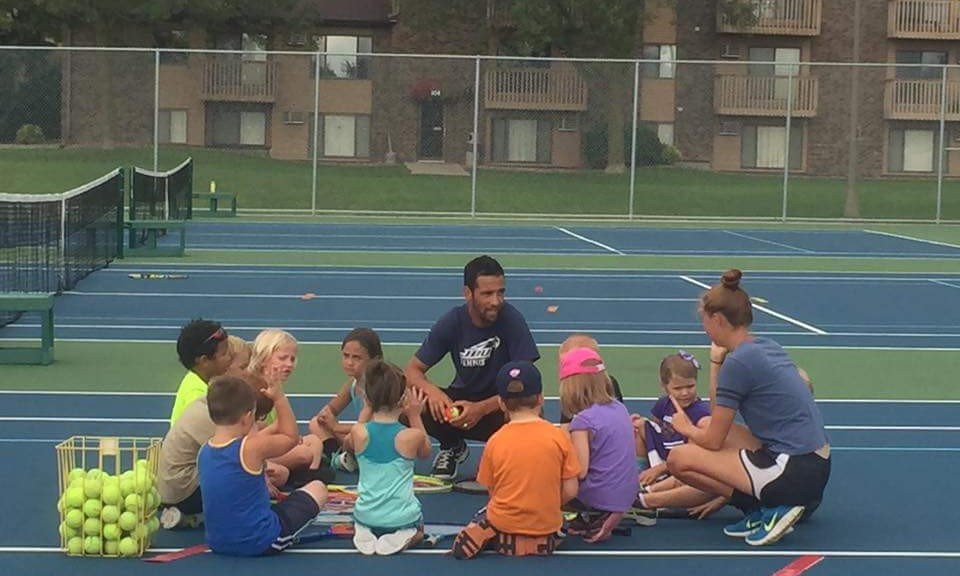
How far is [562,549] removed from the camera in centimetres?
812

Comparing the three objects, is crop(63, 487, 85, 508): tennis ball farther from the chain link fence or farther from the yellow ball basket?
the chain link fence

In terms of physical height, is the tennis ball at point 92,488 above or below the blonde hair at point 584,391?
below

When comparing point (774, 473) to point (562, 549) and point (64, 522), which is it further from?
point (64, 522)

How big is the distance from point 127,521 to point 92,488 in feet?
0.67

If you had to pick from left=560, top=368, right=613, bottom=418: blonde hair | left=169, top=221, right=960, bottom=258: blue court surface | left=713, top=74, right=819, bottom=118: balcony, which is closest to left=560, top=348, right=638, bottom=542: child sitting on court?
left=560, top=368, right=613, bottom=418: blonde hair

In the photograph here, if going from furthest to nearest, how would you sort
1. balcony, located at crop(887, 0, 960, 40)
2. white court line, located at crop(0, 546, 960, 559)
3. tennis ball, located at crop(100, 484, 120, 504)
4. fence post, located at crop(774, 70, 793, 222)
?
balcony, located at crop(887, 0, 960, 40), fence post, located at crop(774, 70, 793, 222), white court line, located at crop(0, 546, 960, 559), tennis ball, located at crop(100, 484, 120, 504)

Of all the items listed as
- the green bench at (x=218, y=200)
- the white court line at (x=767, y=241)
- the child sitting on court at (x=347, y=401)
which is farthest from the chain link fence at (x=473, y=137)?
the child sitting on court at (x=347, y=401)

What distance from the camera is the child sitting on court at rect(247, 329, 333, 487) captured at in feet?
28.6

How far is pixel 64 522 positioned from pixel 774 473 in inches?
123

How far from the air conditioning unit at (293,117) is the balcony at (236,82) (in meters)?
0.99

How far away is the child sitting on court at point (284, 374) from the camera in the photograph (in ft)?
28.6

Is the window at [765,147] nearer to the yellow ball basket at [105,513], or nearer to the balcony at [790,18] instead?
the balcony at [790,18]

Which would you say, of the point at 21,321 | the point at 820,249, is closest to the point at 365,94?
the point at 820,249

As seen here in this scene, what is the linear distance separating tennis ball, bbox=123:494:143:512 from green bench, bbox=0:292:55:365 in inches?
250
